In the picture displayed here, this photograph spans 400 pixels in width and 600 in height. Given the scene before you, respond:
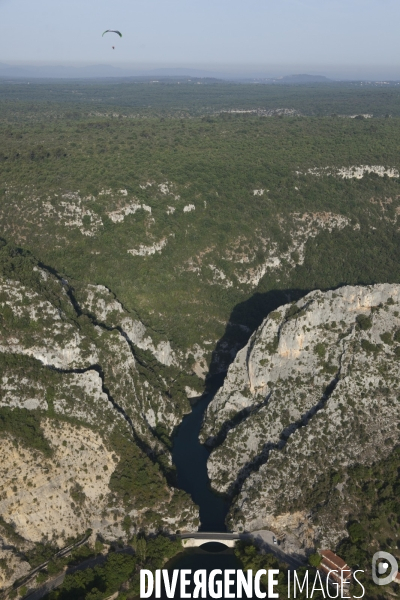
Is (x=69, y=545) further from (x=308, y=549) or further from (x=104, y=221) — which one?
(x=104, y=221)

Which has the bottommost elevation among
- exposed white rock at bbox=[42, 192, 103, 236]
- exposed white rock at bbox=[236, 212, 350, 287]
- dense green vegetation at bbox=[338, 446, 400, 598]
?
dense green vegetation at bbox=[338, 446, 400, 598]

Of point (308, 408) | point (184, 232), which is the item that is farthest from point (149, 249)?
point (308, 408)

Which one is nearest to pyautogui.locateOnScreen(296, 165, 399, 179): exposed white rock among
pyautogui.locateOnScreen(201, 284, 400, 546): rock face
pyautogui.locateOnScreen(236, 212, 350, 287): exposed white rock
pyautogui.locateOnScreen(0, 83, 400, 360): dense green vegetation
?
pyautogui.locateOnScreen(0, 83, 400, 360): dense green vegetation

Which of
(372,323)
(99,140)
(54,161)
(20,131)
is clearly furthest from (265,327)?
(20,131)

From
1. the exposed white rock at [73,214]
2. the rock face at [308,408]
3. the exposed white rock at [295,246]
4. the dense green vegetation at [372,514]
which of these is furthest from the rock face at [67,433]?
the exposed white rock at [295,246]

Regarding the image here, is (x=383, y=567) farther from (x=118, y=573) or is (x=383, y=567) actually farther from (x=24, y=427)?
(x=24, y=427)

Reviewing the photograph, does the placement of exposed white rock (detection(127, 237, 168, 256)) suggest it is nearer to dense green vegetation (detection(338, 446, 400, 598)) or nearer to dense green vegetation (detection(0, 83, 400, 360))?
dense green vegetation (detection(0, 83, 400, 360))
